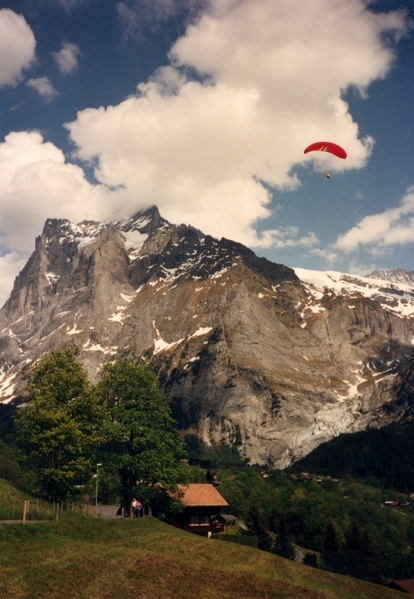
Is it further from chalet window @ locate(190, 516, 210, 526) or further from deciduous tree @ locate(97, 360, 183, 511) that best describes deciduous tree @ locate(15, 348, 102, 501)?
chalet window @ locate(190, 516, 210, 526)

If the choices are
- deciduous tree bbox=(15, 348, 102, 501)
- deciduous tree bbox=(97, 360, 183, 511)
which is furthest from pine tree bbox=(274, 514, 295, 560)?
deciduous tree bbox=(15, 348, 102, 501)

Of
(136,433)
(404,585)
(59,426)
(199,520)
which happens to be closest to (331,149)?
(136,433)

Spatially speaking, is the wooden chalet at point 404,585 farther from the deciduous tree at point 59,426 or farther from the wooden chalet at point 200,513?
the deciduous tree at point 59,426

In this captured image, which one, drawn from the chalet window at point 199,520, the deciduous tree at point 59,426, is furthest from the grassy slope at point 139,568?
the chalet window at point 199,520

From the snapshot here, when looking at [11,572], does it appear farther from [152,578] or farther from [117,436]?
[117,436]

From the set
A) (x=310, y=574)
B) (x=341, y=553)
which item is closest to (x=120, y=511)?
(x=341, y=553)
